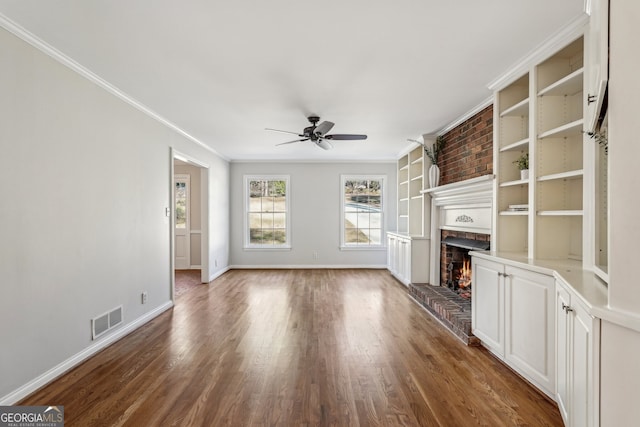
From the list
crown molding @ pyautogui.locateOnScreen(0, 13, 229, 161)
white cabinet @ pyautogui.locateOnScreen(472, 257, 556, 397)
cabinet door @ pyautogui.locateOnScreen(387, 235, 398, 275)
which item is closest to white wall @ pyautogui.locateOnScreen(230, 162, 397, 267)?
cabinet door @ pyautogui.locateOnScreen(387, 235, 398, 275)

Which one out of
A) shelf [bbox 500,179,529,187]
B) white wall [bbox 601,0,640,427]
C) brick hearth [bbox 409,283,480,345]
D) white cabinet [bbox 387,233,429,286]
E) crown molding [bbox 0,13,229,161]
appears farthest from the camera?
white cabinet [bbox 387,233,429,286]

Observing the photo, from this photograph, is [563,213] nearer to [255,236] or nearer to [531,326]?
[531,326]

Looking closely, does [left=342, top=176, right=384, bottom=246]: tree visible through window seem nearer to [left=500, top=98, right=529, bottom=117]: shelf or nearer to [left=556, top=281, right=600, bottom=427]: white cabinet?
[left=500, top=98, right=529, bottom=117]: shelf

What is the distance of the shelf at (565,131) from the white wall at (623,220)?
1.13 meters

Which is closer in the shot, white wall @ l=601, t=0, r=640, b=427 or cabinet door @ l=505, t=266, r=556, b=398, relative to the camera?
white wall @ l=601, t=0, r=640, b=427

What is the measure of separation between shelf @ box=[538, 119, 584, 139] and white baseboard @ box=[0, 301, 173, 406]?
14.2ft

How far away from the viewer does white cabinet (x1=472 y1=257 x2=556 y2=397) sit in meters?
2.17

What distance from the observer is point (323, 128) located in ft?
12.4

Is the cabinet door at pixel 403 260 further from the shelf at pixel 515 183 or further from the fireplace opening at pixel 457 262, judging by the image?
the shelf at pixel 515 183

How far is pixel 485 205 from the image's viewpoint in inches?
145

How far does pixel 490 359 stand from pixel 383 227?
479 centimetres

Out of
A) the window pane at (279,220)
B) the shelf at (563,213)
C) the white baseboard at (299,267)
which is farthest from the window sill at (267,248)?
the shelf at (563,213)

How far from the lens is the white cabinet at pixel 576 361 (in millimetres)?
1352

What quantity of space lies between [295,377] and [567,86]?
311 centimetres
